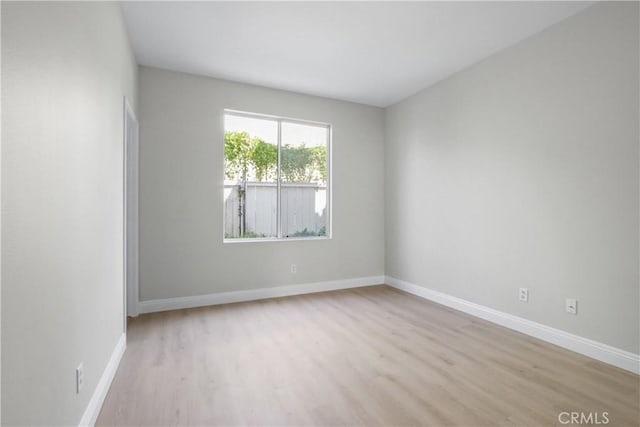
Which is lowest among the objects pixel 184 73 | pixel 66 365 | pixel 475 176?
pixel 66 365

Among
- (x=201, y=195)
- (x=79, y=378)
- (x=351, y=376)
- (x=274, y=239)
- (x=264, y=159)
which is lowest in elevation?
(x=351, y=376)

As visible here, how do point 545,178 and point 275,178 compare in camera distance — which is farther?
point 275,178

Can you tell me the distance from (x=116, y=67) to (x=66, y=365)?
207cm

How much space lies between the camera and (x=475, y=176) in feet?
11.9

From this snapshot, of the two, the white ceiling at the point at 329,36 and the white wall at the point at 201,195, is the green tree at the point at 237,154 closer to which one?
the white wall at the point at 201,195

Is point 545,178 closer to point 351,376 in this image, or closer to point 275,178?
point 351,376

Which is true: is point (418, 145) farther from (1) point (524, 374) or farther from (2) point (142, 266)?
(2) point (142, 266)

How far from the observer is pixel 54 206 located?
1.30m

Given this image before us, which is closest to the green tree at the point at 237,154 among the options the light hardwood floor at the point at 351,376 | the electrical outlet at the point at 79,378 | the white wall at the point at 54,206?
the light hardwood floor at the point at 351,376

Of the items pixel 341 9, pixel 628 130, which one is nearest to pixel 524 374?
pixel 628 130

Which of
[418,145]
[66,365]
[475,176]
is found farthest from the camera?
[418,145]

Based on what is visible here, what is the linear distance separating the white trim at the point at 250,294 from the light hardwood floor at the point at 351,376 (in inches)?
8.7

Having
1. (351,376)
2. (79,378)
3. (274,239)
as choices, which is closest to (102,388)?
(79,378)

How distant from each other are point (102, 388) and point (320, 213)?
3.29 meters
